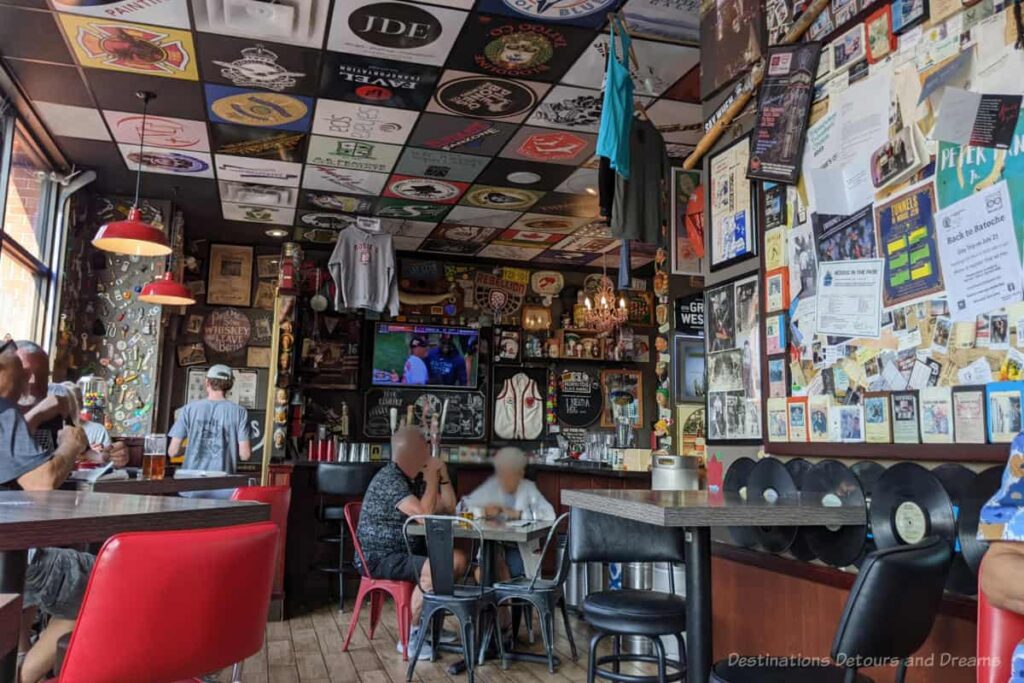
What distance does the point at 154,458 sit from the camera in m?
3.54

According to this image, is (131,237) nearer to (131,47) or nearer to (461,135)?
(131,47)

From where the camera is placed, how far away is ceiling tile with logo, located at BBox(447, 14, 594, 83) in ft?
13.0

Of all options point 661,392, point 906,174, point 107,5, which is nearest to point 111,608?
point 906,174

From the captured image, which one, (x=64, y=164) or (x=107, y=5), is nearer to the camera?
(x=107, y=5)

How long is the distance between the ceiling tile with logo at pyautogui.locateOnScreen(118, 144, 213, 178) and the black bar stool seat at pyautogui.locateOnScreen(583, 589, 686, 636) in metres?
4.54

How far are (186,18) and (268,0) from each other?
0.48 meters

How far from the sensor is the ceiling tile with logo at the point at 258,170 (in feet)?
19.0

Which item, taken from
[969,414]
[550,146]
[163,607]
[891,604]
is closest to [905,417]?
[969,414]

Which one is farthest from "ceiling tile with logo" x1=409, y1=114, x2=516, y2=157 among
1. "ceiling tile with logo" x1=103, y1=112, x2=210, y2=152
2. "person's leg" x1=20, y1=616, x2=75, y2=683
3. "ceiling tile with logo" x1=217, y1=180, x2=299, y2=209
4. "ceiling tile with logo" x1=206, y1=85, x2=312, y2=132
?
"person's leg" x1=20, y1=616, x2=75, y2=683

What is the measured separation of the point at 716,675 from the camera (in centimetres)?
193

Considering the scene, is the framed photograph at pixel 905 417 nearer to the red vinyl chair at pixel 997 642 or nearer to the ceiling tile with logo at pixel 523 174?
the red vinyl chair at pixel 997 642

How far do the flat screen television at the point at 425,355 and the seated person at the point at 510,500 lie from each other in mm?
3313

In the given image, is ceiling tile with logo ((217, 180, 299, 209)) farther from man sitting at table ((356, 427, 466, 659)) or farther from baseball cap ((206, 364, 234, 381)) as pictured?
man sitting at table ((356, 427, 466, 659))

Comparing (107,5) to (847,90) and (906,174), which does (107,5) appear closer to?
(847,90)
